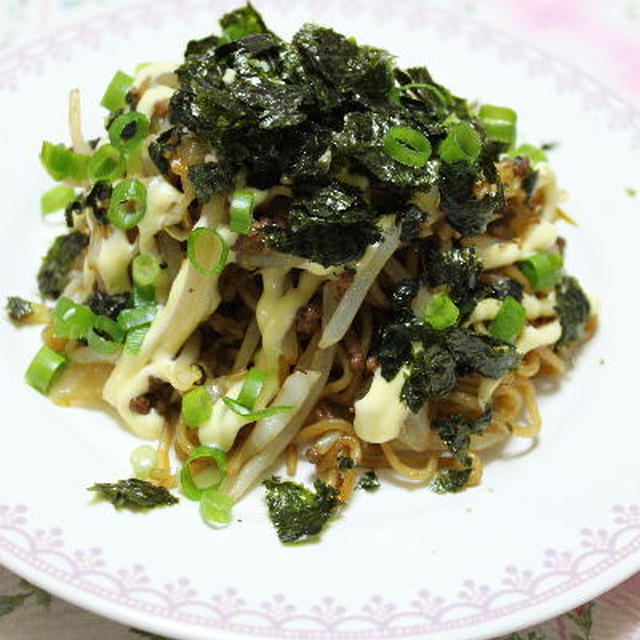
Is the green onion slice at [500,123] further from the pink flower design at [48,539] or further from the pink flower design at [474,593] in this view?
the pink flower design at [48,539]

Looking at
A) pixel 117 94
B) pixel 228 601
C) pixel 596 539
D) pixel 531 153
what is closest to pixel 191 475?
pixel 228 601

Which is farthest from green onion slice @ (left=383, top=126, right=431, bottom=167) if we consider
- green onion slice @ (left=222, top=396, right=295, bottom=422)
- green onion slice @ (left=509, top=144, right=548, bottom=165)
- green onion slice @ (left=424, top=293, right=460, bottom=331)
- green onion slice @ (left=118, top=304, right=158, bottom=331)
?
green onion slice @ (left=118, top=304, right=158, bottom=331)

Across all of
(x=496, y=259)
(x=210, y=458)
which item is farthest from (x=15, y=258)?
(x=496, y=259)

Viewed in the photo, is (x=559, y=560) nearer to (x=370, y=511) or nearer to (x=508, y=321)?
(x=370, y=511)

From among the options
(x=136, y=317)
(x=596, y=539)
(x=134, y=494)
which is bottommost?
(x=134, y=494)

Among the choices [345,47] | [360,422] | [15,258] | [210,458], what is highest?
[345,47]

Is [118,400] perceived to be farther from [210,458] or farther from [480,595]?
[480,595]

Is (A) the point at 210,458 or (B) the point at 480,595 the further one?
(A) the point at 210,458
